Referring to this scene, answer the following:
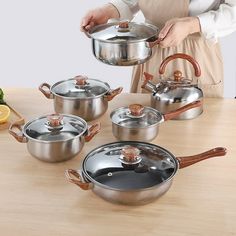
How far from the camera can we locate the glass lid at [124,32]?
1.77 metres

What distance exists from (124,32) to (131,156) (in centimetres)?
57

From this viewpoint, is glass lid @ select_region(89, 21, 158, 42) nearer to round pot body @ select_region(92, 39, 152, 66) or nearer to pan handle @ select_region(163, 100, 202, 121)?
round pot body @ select_region(92, 39, 152, 66)

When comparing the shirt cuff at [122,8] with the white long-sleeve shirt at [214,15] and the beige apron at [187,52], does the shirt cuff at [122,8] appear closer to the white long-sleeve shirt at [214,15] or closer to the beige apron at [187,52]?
the beige apron at [187,52]

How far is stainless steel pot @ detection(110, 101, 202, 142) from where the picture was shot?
1.63 meters

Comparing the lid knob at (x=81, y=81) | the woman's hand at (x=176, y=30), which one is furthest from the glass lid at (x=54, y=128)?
the woman's hand at (x=176, y=30)

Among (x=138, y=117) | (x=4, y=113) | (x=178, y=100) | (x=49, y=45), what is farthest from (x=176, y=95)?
(x=49, y=45)

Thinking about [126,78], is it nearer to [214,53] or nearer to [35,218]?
[214,53]

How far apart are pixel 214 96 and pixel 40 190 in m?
0.98

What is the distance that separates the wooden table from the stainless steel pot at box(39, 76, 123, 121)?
112 millimetres

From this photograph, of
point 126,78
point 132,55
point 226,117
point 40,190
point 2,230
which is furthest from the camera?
point 126,78

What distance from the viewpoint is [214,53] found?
2176mm

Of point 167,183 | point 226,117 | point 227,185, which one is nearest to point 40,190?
point 167,183

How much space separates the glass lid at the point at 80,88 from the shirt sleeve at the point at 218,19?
0.47 meters

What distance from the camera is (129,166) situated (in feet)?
4.51
